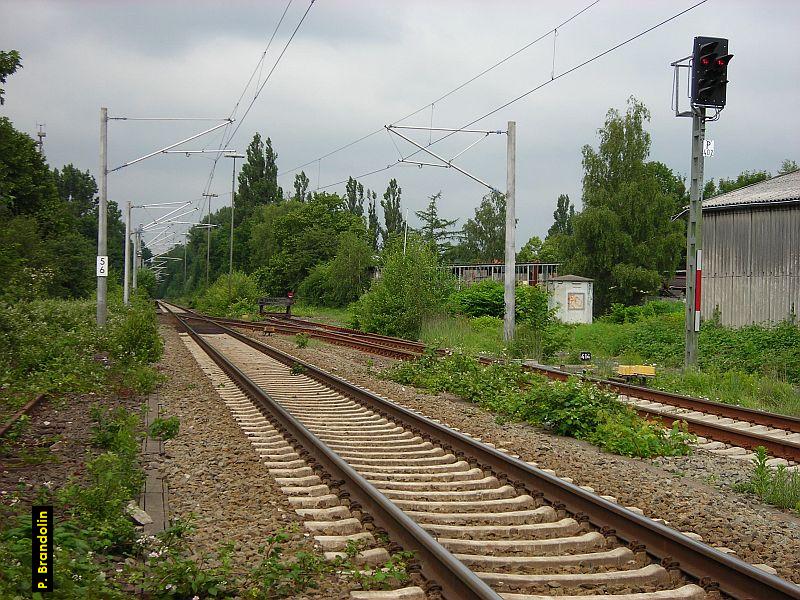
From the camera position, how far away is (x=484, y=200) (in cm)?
10856

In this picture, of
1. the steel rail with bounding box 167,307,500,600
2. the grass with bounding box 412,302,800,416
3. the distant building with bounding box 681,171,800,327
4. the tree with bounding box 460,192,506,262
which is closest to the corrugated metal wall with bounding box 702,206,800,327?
the distant building with bounding box 681,171,800,327

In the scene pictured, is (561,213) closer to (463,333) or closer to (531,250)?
(531,250)

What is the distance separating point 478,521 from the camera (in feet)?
22.2

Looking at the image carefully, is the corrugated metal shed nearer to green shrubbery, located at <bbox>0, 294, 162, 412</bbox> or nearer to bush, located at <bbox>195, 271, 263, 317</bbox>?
green shrubbery, located at <bbox>0, 294, 162, 412</bbox>

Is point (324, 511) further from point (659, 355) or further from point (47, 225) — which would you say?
point (47, 225)

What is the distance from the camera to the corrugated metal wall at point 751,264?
24.8m

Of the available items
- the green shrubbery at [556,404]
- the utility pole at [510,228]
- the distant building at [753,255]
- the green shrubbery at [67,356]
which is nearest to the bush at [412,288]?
the utility pole at [510,228]

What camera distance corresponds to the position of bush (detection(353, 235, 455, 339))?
102 feet

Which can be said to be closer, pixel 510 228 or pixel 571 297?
pixel 510 228

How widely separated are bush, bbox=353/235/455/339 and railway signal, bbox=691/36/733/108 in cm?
1489

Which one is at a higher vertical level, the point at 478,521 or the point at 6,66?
the point at 6,66

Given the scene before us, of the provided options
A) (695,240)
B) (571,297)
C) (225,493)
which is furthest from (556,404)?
(571,297)

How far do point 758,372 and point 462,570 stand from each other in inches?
664

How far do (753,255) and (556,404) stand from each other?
16.7m
